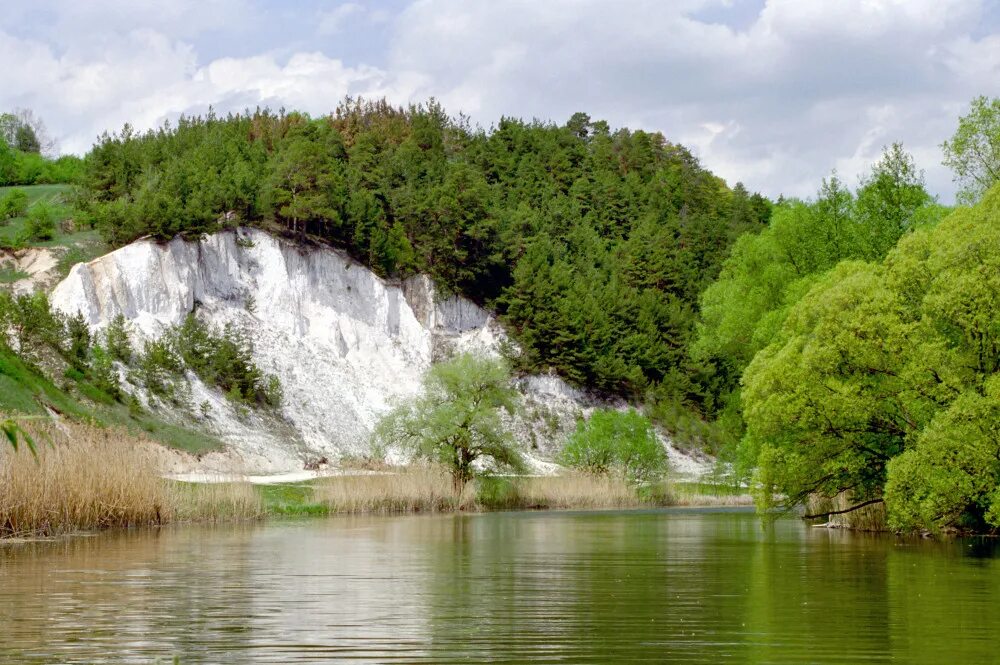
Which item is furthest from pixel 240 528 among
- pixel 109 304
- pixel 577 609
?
pixel 109 304

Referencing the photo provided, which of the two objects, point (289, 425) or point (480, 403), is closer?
point (480, 403)

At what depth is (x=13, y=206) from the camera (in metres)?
84.1

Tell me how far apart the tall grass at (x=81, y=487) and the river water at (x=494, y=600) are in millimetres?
1041

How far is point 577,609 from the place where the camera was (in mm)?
18359

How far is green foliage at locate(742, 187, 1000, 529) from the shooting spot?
103 ft

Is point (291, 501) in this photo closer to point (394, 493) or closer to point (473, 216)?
point (394, 493)

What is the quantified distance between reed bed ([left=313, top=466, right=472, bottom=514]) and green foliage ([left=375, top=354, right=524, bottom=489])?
294 cm

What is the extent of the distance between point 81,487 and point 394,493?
67.1 ft

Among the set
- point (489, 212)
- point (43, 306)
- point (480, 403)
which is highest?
point (489, 212)

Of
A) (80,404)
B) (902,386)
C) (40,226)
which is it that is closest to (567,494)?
(80,404)

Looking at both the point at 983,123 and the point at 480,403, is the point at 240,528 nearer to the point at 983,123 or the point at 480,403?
the point at 480,403

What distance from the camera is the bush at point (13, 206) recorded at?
273 feet

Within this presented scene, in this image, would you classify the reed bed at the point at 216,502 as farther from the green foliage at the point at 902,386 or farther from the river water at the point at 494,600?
the green foliage at the point at 902,386

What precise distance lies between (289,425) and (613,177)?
6349cm
